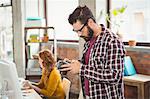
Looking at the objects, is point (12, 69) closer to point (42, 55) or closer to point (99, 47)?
point (99, 47)

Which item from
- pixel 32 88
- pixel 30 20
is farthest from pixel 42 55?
pixel 30 20

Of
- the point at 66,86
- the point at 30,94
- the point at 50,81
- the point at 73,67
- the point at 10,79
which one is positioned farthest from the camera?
the point at 50,81

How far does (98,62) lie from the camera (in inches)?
90.3

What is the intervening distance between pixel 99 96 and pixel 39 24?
3721 millimetres

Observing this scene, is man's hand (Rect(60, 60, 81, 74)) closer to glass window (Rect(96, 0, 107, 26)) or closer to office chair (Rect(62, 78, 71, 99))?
office chair (Rect(62, 78, 71, 99))

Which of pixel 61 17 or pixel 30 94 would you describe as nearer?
pixel 30 94

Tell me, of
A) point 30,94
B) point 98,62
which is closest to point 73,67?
point 98,62

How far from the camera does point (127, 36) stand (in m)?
4.89

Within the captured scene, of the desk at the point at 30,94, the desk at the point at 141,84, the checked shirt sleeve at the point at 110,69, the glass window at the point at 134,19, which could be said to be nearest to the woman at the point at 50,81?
the desk at the point at 30,94

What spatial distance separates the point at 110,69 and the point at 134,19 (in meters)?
2.72

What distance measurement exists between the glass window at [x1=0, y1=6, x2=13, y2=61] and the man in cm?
361

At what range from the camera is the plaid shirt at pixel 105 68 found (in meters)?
2.24

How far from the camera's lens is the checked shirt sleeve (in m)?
2.23

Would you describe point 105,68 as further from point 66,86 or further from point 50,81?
point 50,81
